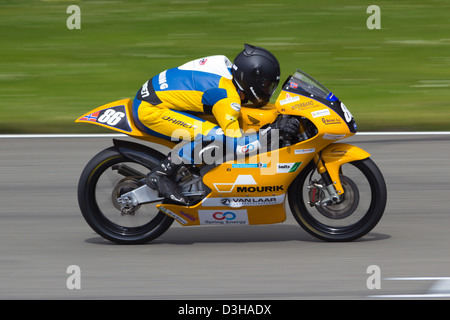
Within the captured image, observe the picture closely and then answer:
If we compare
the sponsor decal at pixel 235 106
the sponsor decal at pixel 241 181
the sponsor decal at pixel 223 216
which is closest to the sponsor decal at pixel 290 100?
the sponsor decal at pixel 235 106

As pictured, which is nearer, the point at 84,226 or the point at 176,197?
the point at 176,197

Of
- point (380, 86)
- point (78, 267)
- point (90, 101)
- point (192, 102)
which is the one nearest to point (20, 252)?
point (78, 267)

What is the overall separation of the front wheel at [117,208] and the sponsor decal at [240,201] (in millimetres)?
417

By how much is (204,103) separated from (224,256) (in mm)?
1196

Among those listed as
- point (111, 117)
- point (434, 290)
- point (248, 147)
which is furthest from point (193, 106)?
point (434, 290)

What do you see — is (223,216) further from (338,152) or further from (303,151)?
(338,152)

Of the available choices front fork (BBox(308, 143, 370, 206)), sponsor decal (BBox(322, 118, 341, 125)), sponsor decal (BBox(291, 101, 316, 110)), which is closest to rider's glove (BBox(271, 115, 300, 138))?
sponsor decal (BBox(291, 101, 316, 110))

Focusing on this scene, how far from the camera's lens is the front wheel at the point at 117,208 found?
6973 mm

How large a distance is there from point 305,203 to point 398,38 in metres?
9.29

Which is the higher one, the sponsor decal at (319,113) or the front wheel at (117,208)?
the sponsor decal at (319,113)

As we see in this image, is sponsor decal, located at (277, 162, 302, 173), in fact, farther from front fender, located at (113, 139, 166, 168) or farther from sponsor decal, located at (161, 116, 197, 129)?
front fender, located at (113, 139, 166, 168)

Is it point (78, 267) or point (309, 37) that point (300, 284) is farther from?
point (309, 37)

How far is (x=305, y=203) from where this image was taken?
702cm

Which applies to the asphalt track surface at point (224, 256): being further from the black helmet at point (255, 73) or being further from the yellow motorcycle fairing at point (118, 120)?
the black helmet at point (255, 73)
